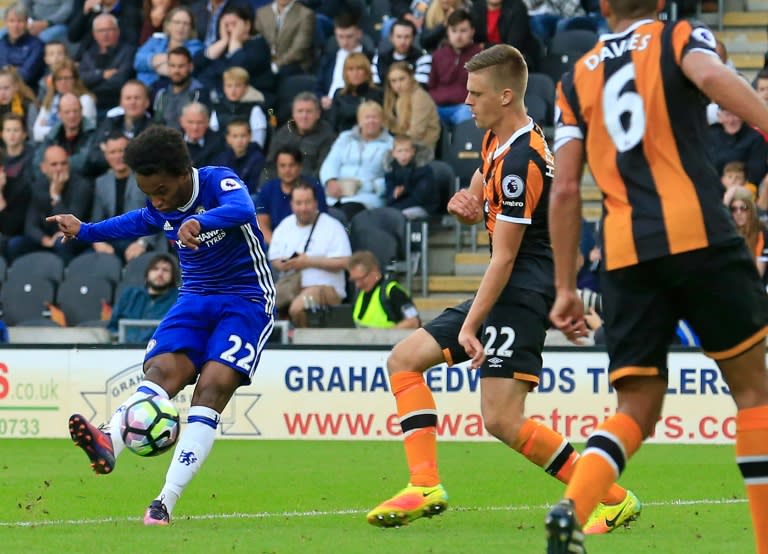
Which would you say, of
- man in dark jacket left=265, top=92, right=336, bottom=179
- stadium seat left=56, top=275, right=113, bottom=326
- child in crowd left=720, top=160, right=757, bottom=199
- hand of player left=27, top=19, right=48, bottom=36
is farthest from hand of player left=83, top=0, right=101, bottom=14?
child in crowd left=720, top=160, right=757, bottom=199

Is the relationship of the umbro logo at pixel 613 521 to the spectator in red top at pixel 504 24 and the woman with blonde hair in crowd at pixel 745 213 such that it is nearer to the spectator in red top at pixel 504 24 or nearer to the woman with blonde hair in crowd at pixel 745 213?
the woman with blonde hair in crowd at pixel 745 213

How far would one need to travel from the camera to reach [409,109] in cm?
1678

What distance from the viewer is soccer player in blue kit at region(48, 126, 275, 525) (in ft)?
26.0

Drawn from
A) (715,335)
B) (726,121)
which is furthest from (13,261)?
(715,335)

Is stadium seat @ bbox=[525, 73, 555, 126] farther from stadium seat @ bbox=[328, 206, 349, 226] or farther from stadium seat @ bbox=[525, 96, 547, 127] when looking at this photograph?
stadium seat @ bbox=[328, 206, 349, 226]

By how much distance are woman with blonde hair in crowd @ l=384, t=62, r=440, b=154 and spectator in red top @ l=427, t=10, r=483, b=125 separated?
Result: 437 mm

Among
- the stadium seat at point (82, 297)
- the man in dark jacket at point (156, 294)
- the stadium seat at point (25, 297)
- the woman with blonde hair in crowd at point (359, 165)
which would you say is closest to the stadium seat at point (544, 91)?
the woman with blonde hair in crowd at point (359, 165)

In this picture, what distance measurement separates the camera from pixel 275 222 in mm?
16344

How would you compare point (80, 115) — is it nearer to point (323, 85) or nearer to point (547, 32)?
point (323, 85)

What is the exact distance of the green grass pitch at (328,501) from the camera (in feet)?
23.8

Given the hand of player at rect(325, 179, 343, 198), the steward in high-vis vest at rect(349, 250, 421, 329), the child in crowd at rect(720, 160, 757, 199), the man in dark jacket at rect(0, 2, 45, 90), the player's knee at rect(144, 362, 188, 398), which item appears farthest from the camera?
the man in dark jacket at rect(0, 2, 45, 90)

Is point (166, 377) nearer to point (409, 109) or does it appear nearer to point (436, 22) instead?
point (409, 109)

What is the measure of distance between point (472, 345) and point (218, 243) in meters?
1.77

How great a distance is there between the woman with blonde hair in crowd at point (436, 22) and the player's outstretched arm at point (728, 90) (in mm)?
12427
